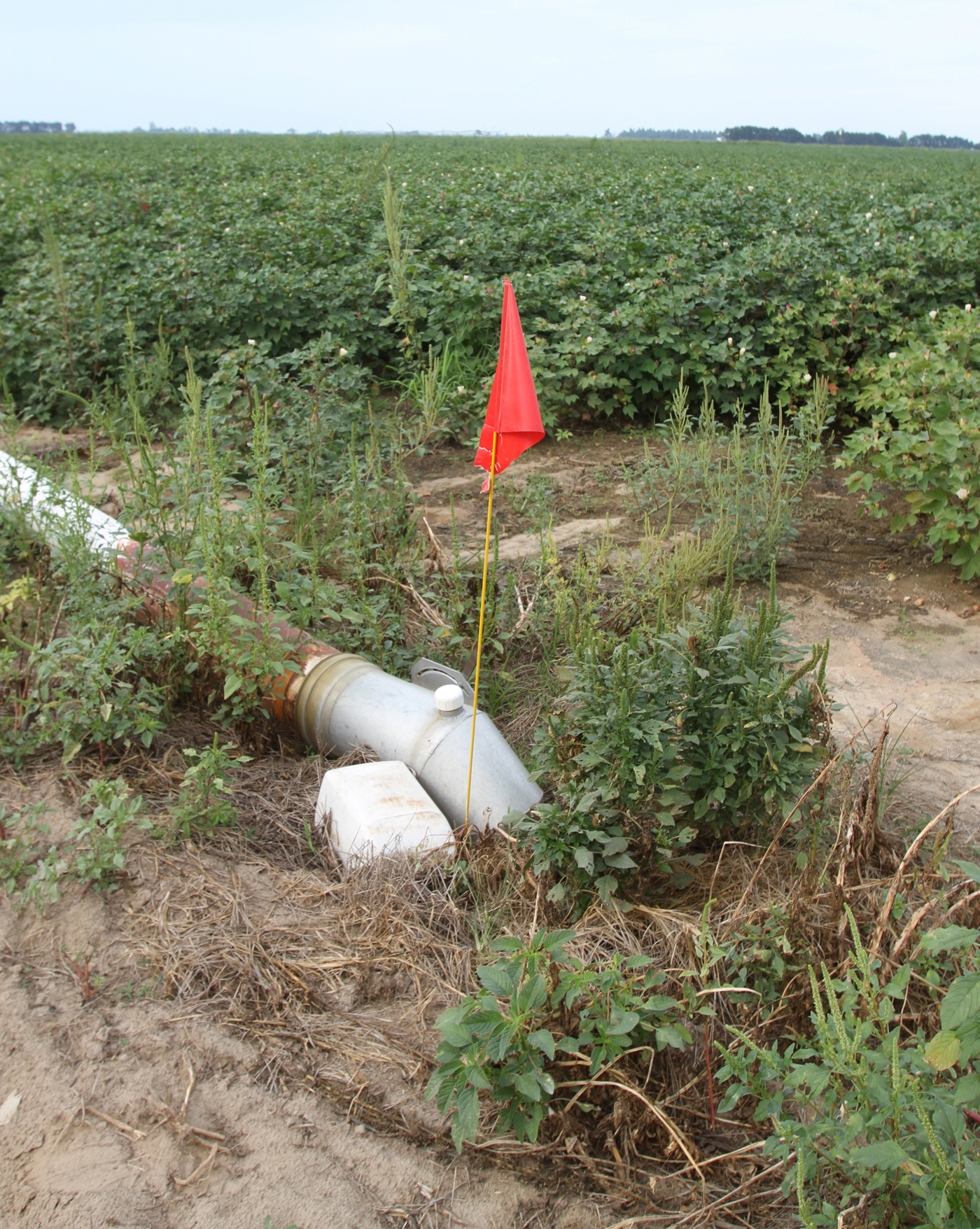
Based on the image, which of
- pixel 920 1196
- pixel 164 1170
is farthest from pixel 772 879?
pixel 164 1170

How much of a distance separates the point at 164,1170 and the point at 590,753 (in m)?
1.23

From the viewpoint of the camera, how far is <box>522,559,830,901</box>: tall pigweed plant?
2.23 metres

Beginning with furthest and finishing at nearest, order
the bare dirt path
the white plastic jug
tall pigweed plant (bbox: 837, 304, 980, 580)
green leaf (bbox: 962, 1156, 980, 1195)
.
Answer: tall pigweed plant (bbox: 837, 304, 980, 580)
the bare dirt path
the white plastic jug
green leaf (bbox: 962, 1156, 980, 1195)

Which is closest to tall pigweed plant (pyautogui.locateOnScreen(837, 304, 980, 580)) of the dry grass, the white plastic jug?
the dry grass

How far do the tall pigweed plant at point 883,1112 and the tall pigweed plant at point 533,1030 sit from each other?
21cm

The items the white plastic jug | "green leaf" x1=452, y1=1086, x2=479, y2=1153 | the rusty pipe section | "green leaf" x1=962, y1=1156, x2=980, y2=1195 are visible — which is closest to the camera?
"green leaf" x1=962, y1=1156, x2=980, y2=1195

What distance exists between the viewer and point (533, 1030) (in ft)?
6.13

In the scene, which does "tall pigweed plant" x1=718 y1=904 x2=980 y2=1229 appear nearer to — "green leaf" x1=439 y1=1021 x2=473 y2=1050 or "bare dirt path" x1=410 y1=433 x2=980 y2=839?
"green leaf" x1=439 y1=1021 x2=473 y2=1050

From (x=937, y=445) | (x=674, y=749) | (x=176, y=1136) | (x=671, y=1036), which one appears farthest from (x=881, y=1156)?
(x=937, y=445)

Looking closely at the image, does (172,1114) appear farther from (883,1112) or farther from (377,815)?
(883,1112)

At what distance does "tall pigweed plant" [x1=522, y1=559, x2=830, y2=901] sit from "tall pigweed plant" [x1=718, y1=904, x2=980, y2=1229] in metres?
0.58

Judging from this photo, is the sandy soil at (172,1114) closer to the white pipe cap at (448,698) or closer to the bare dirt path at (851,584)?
the bare dirt path at (851,584)

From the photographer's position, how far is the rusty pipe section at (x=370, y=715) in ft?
9.02

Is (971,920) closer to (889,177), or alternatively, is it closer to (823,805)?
(823,805)
